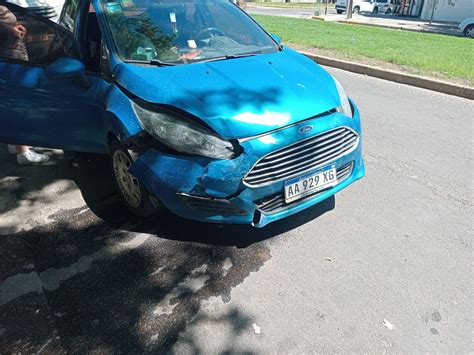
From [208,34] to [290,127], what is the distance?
1517 mm

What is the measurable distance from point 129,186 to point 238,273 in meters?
1.14

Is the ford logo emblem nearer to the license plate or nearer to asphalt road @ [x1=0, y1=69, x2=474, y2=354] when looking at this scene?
the license plate

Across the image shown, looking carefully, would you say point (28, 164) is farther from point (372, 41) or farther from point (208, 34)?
point (372, 41)

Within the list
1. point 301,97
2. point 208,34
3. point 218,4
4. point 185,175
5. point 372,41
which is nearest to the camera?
point 185,175

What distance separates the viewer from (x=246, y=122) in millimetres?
2459

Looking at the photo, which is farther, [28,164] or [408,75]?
[408,75]

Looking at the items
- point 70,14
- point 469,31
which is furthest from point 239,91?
point 469,31

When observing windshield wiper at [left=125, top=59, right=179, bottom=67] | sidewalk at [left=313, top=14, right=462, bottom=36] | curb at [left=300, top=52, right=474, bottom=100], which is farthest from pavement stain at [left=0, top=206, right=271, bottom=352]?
sidewalk at [left=313, top=14, right=462, bottom=36]

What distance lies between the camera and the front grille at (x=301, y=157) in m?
2.43

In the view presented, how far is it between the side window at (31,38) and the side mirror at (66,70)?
0.90 feet

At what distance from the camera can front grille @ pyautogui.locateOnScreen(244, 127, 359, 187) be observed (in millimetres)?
2434

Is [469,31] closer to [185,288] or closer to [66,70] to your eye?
[66,70]

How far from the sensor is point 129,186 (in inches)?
122

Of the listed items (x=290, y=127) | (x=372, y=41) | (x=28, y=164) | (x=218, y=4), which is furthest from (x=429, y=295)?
Result: (x=372, y=41)
